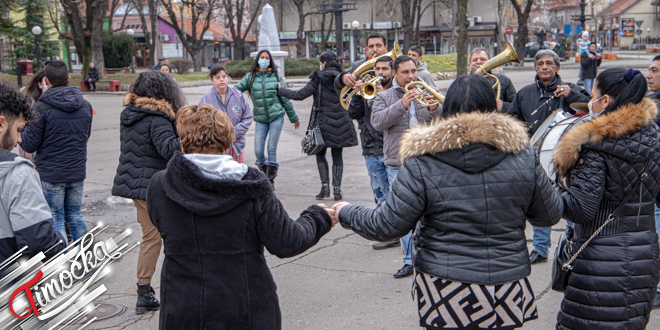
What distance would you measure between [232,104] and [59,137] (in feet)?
8.61

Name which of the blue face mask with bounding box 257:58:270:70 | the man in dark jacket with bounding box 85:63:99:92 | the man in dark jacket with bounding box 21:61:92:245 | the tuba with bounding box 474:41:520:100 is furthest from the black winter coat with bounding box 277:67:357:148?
the man in dark jacket with bounding box 85:63:99:92

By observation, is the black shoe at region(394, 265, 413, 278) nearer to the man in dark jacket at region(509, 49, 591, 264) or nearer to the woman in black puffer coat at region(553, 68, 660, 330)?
the man in dark jacket at region(509, 49, 591, 264)

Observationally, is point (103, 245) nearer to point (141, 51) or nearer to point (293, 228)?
point (293, 228)

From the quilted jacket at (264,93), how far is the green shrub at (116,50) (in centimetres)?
3910

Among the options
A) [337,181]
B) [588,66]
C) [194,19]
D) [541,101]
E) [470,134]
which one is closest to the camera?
[470,134]

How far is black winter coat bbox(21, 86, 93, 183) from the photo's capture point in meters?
5.32

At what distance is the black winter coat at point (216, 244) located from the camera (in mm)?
2670

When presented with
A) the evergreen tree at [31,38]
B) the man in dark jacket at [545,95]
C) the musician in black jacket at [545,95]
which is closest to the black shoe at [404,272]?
the man in dark jacket at [545,95]

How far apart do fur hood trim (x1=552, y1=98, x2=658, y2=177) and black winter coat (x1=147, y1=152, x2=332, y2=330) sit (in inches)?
60.2

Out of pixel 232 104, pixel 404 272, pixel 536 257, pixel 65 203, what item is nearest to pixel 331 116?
pixel 232 104

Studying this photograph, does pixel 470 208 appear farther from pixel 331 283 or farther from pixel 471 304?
pixel 331 283

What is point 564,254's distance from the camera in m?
3.38

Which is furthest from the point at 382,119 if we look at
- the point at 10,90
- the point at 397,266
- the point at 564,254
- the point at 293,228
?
the point at 10,90

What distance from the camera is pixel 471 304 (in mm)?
2709
